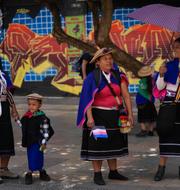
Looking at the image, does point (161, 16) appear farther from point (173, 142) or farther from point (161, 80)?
point (173, 142)

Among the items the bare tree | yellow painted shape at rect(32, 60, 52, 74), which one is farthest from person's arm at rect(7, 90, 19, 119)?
yellow painted shape at rect(32, 60, 52, 74)

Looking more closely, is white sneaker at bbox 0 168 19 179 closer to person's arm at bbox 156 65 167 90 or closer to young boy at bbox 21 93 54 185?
young boy at bbox 21 93 54 185

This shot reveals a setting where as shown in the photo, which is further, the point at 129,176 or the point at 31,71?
the point at 31,71

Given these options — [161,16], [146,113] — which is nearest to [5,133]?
[161,16]

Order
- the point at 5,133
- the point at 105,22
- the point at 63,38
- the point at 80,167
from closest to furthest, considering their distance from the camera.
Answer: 1. the point at 5,133
2. the point at 80,167
3. the point at 105,22
4. the point at 63,38

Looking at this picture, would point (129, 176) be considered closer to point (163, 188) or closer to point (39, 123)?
point (163, 188)

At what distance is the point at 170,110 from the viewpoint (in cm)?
632

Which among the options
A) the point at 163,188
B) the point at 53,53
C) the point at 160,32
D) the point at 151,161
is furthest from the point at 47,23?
the point at 163,188

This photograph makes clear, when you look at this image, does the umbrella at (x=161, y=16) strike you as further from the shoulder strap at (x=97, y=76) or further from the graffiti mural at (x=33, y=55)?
the graffiti mural at (x=33, y=55)

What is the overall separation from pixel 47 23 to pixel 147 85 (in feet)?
25.2

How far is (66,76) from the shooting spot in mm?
16422

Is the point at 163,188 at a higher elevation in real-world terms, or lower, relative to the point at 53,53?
lower

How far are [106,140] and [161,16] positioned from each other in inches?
66.0

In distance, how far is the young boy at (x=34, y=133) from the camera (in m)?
6.49
